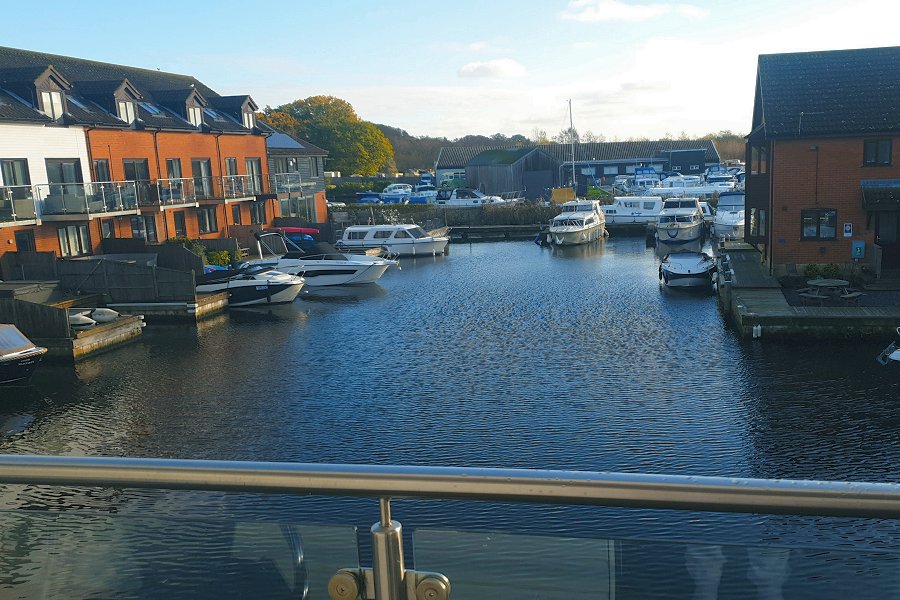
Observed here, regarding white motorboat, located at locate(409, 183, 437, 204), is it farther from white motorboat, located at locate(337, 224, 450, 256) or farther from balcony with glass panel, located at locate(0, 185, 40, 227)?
balcony with glass panel, located at locate(0, 185, 40, 227)

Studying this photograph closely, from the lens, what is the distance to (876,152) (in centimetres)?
2864

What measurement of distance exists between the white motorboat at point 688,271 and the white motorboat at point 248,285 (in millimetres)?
15076

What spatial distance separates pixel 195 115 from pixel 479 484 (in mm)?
44732

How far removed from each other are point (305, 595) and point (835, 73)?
1302 inches

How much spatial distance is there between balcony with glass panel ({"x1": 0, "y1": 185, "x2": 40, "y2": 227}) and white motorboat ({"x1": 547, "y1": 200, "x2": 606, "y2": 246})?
29195mm

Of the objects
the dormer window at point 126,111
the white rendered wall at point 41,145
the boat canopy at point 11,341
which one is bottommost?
the boat canopy at point 11,341

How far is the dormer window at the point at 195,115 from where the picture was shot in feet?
141

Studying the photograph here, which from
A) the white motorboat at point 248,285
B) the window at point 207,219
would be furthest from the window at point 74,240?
the window at point 207,219

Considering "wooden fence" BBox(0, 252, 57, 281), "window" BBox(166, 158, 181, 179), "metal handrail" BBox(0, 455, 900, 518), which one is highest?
"window" BBox(166, 158, 181, 179)

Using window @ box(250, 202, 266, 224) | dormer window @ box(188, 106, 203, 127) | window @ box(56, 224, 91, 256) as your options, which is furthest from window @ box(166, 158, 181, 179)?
window @ box(56, 224, 91, 256)

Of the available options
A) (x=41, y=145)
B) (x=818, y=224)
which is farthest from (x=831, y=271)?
(x=41, y=145)

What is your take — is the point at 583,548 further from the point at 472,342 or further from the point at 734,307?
the point at 734,307

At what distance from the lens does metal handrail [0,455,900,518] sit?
6.23 feet

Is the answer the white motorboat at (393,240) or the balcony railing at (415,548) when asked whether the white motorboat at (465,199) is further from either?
the balcony railing at (415,548)
